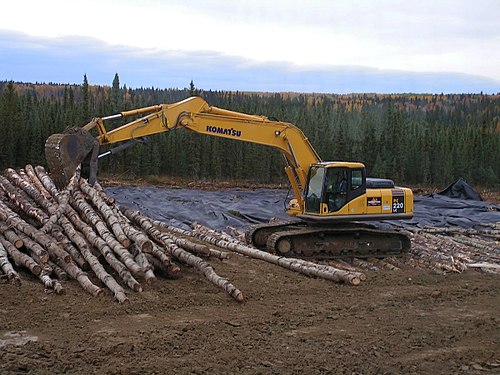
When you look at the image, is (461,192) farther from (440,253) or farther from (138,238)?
(138,238)

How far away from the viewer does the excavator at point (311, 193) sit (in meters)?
13.9

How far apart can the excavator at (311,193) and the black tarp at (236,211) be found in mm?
4736

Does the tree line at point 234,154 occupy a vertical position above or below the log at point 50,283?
below

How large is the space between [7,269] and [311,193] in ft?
23.1

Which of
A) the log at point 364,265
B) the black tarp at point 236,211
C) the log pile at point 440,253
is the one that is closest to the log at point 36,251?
the log pile at point 440,253

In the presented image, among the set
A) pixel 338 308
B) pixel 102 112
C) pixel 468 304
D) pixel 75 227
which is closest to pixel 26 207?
pixel 75 227

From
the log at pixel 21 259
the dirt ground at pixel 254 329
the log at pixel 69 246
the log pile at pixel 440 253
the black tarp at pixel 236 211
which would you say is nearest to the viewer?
the dirt ground at pixel 254 329

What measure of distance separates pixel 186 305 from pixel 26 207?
4189 mm

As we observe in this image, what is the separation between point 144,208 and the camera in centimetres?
2105

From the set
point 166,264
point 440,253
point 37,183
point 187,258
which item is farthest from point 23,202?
point 440,253

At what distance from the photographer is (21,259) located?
10156mm

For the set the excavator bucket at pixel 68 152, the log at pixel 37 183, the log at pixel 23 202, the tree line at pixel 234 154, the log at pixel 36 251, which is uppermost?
the excavator bucket at pixel 68 152

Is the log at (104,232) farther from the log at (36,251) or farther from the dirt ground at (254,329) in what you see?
the log at (36,251)

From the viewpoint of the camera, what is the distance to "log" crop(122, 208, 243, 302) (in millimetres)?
10172
